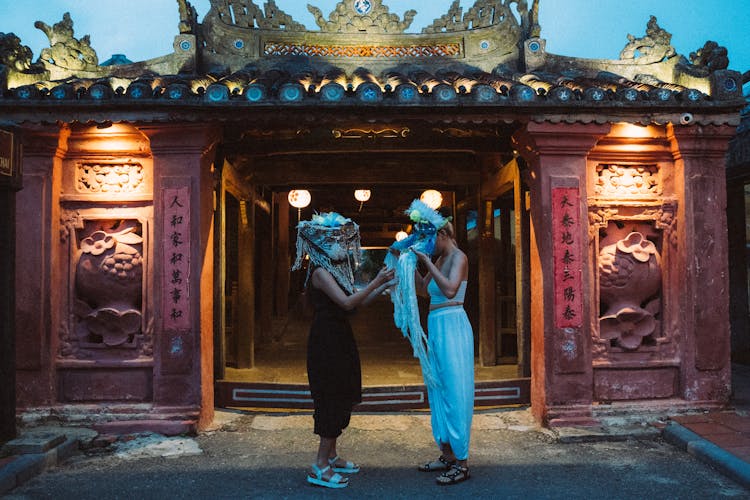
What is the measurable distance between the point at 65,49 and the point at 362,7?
364 centimetres

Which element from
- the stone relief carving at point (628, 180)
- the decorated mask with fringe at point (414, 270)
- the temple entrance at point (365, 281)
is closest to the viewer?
the decorated mask with fringe at point (414, 270)

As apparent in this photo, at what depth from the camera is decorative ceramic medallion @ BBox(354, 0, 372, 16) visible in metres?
7.66

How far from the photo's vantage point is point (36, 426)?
6141 mm

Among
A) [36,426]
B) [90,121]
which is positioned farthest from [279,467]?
[90,121]

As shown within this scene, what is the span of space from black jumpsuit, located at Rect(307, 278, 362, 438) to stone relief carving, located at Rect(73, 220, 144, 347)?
284 cm

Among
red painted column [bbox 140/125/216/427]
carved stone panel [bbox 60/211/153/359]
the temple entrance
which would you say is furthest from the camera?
the temple entrance

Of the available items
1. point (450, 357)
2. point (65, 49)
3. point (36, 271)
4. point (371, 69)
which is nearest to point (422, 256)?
point (450, 357)

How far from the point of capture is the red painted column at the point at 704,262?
655 cm

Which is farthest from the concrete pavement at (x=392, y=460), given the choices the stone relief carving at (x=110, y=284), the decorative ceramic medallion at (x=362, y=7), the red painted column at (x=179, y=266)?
the decorative ceramic medallion at (x=362, y=7)

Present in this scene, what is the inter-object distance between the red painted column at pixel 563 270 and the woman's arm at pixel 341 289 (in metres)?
2.60

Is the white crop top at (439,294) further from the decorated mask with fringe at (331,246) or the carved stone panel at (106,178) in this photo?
the carved stone panel at (106,178)

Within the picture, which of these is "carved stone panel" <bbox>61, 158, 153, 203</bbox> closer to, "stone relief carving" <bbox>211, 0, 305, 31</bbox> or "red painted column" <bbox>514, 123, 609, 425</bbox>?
"stone relief carving" <bbox>211, 0, 305, 31</bbox>

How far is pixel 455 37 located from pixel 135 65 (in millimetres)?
4030

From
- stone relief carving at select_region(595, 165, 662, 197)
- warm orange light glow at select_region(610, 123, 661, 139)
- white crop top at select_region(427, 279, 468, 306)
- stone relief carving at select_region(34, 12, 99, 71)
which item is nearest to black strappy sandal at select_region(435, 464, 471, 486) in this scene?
white crop top at select_region(427, 279, 468, 306)
